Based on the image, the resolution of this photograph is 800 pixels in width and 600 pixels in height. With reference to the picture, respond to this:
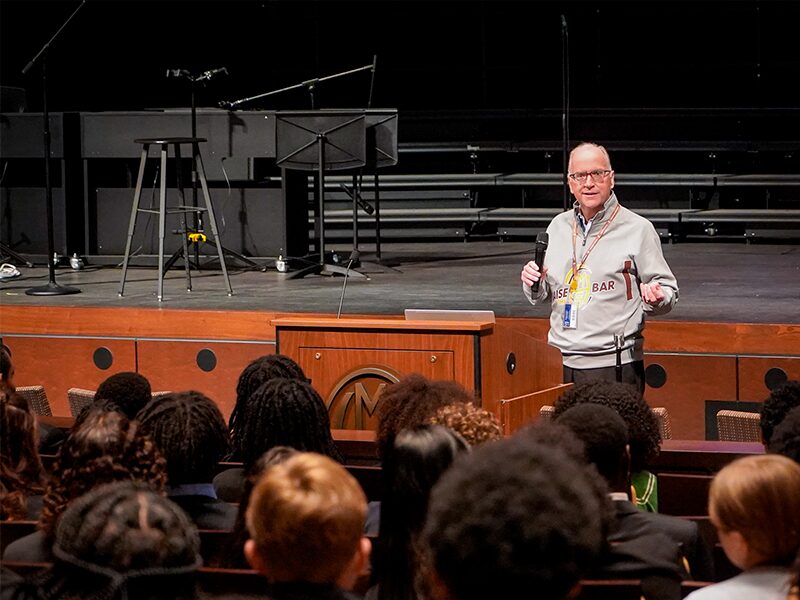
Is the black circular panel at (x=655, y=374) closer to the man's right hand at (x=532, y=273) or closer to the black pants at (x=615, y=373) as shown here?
the black pants at (x=615, y=373)

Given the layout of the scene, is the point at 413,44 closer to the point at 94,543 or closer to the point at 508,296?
the point at 508,296

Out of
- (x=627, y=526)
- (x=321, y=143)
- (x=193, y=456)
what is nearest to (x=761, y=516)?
(x=627, y=526)

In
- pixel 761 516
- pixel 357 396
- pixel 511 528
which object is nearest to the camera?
pixel 511 528

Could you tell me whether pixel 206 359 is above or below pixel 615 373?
below

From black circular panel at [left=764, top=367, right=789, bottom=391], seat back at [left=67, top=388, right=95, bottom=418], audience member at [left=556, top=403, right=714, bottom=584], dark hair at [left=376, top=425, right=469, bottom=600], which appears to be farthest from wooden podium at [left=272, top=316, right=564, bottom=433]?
dark hair at [left=376, top=425, right=469, bottom=600]

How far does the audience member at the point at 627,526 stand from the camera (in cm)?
230

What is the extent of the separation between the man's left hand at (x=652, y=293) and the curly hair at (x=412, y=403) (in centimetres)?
102

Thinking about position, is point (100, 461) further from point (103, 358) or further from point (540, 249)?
point (103, 358)

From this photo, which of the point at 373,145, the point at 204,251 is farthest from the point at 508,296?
the point at 204,251

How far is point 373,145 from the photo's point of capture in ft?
25.6

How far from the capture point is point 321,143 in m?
7.44

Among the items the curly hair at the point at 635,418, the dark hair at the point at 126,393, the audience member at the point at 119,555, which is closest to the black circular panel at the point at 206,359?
the dark hair at the point at 126,393

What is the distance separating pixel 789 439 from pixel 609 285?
176 centimetres

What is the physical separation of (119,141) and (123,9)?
3219 mm
